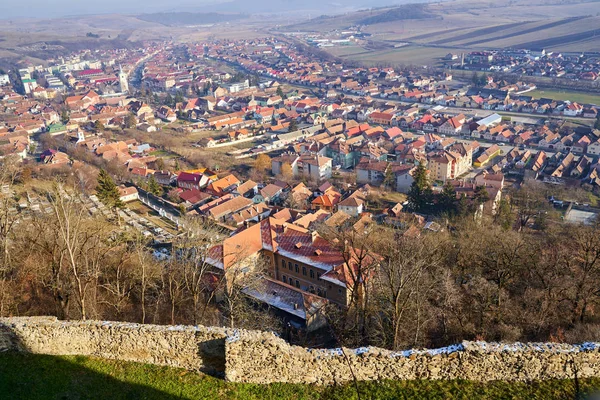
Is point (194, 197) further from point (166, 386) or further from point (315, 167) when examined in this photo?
point (166, 386)

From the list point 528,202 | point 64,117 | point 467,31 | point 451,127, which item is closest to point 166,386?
point 528,202

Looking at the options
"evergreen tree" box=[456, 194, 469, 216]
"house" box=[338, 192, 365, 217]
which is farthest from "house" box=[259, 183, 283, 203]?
"evergreen tree" box=[456, 194, 469, 216]

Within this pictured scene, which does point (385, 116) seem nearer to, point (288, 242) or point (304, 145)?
point (304, 145)

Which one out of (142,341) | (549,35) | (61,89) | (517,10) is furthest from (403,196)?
(517,10)

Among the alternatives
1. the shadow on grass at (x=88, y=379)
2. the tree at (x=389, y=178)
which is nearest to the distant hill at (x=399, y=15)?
the tree at (x=389, y=178)

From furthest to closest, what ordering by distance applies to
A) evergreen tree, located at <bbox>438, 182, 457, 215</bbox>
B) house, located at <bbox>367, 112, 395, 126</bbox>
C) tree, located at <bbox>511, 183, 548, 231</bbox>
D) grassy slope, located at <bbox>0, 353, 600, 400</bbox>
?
house, located at <bbox>367, 112, 395, 126</bbox>, evergreen tree, located at <bbox>438, 182, 457, 215</bbox>, tree, located at <bbox>511, 183, 548, 231</bbox>, grassy slope, located at <bbox>0, 353, 600, 400</bbox>

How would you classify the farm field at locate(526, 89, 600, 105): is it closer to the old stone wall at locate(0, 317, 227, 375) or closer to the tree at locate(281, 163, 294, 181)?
the tree at locate(281, 163, 294, 181)
